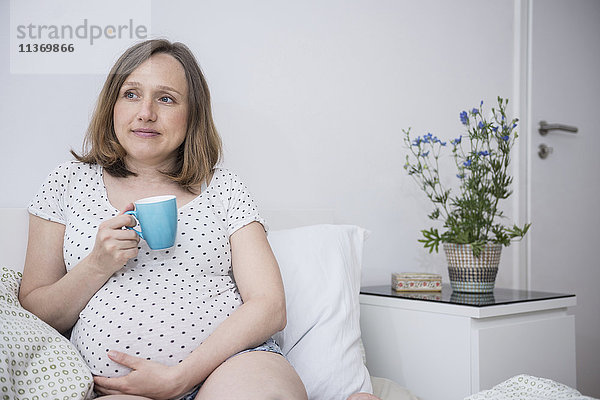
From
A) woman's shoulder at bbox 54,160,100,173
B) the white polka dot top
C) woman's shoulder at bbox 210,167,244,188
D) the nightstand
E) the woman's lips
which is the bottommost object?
the nightstand

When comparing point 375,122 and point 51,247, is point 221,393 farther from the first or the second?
point 375,122

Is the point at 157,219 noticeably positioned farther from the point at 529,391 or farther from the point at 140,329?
the point at 529,391

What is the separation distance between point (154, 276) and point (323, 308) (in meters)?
0.41

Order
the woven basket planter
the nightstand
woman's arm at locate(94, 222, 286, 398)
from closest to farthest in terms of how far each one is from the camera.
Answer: woman's arm at locate(94, 222, 286, 398)
the nightstand
the woven basket planter

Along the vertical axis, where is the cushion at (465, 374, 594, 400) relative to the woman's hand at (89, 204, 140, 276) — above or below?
below

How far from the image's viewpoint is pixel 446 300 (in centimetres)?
156

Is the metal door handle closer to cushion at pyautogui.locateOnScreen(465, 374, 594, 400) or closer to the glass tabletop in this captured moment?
the glass tabletop

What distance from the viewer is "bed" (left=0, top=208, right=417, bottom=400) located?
939mm

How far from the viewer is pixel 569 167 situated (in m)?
2.67

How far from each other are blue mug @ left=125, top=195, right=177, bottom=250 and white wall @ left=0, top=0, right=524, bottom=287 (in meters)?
0.54

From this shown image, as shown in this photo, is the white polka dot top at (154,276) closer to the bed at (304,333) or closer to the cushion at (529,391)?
the bed at (304,333)

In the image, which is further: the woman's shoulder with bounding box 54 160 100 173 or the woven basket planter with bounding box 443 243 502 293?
the woven basket planter with bounding box 443 243 502 293

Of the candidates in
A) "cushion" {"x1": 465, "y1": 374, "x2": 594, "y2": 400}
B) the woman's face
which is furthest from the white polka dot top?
"cushion" {"x1": 465, "y1": 374, "x2": 594, "y2": 400}

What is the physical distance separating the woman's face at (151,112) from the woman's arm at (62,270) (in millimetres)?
225
